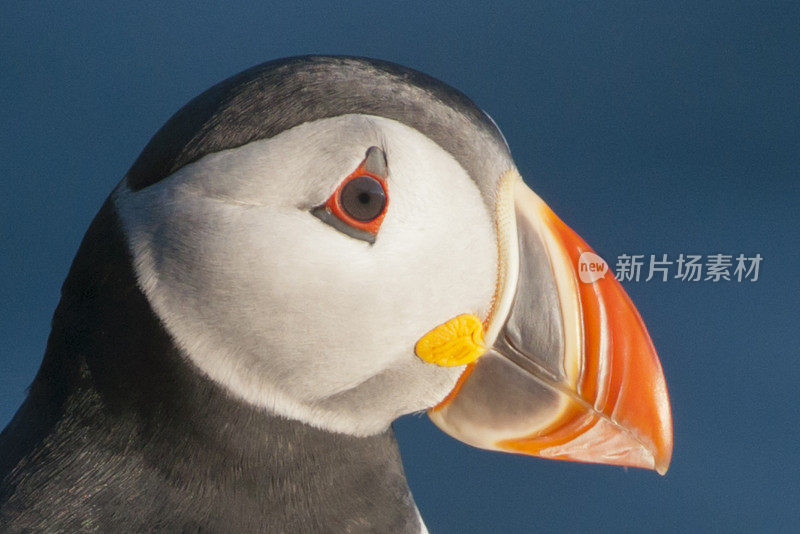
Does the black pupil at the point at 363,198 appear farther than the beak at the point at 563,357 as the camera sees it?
No

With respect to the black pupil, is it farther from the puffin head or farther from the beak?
the beak

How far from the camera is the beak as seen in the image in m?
1.13

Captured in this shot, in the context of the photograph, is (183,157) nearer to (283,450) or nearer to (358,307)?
(358,307)

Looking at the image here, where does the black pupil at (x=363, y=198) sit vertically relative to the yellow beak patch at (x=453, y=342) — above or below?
above

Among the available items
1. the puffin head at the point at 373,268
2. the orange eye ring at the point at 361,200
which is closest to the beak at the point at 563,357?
the puffin head at the point at 373,268

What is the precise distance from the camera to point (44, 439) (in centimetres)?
104

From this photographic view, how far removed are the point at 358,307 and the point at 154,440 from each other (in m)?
0.28

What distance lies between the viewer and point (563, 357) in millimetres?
1140

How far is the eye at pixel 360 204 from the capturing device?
958 mm

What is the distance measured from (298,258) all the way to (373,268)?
8cm

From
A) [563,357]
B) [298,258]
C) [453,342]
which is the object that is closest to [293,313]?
[298,258]

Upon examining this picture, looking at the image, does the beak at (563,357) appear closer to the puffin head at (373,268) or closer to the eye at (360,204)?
the puffin head at (373,268)

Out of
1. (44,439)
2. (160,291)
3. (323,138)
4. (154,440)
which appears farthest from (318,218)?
(44,439)

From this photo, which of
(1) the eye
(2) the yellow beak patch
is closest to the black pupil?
(1) the eye
